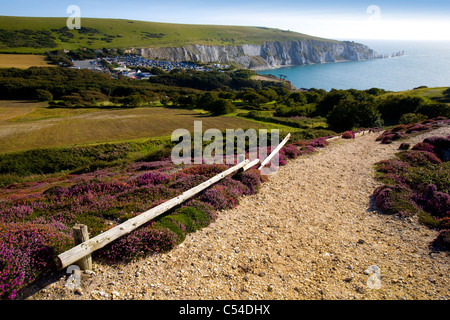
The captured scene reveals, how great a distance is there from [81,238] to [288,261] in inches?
255

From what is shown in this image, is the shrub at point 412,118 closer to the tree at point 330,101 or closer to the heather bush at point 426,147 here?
the tree at point 330,101

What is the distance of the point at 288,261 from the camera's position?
336 inches

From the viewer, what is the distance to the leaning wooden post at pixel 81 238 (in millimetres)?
6539

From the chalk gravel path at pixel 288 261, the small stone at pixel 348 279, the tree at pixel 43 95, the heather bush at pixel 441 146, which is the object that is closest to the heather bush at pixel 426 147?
the heather bush at pixel 441 146

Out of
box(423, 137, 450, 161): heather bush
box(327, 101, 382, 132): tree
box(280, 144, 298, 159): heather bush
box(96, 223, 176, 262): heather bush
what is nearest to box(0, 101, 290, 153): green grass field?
box(327, 101, 382, 132): tree

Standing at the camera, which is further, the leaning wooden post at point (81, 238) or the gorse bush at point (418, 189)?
the gorse bush at point (418, 189)

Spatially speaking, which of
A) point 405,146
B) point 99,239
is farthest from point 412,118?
point 99,239

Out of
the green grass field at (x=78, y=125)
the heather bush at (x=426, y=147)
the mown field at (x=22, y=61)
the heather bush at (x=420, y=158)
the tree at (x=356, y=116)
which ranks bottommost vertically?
the green grass field at (x=78, y=125)

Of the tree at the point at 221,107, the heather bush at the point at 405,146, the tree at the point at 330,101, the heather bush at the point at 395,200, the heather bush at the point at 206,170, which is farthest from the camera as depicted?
the tree at the point at 221,107

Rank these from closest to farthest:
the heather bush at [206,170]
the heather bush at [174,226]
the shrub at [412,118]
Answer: the heather bush at [174,226], the heather bush at [206,170], the shrub at [412,118]

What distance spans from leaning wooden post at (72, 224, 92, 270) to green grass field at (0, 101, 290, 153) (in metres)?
40.5

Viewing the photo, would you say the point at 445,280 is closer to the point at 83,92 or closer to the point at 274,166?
the point at 274,166

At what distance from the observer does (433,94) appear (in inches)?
2968

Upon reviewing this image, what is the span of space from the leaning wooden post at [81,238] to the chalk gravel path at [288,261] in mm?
285
